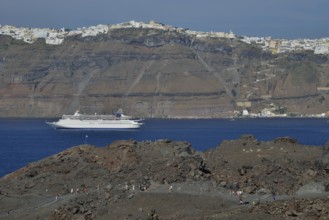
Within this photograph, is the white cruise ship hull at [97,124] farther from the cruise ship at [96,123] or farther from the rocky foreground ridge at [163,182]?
the rocky foreground ridge at [163,182]

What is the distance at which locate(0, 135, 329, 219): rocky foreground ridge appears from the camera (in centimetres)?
2416

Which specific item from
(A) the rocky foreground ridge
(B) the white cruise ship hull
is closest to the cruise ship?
(B) the white cruise ship hull

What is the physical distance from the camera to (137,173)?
29.9m

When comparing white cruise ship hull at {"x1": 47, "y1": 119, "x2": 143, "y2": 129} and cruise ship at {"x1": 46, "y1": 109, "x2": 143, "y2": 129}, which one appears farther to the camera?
cruise ship at {"x1": 46, "y1": 109, "x2": 143, "y2": 129}

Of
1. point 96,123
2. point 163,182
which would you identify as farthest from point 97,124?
point 163,182

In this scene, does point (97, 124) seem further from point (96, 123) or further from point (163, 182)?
point (163, 182)

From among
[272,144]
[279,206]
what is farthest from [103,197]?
[272,144]

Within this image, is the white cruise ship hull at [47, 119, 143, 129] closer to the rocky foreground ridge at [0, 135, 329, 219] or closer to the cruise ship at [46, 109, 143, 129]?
the cruise ship at [46, 109, 143, 129]

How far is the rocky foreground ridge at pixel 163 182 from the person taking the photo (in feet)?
79.3

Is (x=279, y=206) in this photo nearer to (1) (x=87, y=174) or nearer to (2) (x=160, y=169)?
(2) (x=160, y=169)

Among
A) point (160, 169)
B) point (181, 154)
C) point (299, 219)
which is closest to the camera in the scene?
point (299, 219)

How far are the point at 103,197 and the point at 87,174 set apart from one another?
502cm

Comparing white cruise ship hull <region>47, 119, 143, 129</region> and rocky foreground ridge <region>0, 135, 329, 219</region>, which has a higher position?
rocky foreground ridge <region>0, 135, 329, 219</region>

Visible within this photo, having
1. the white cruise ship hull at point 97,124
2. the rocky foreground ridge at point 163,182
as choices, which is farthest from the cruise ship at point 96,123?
the rocky foreground ridge at point 163,182
